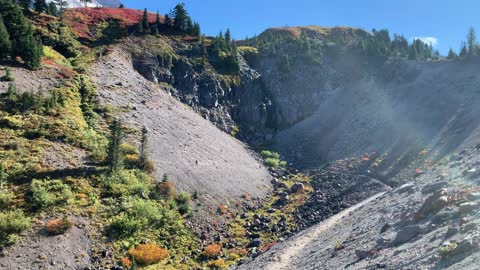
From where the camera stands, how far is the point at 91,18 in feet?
334

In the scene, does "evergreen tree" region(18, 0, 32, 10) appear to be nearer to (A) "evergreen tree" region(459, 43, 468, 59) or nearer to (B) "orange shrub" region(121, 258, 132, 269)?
(B) "orange shrub" region(121, 258, 132, 269)

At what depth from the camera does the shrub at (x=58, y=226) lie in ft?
122

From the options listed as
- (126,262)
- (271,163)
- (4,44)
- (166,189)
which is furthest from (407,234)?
(4,44)

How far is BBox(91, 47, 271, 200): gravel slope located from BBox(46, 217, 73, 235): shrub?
1660 centimetres

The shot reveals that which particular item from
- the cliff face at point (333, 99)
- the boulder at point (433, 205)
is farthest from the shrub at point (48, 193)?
the cliff face at point (333, 99)

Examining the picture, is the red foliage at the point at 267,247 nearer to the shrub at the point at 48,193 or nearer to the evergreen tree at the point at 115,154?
the evergreen tree at the point at 115,154

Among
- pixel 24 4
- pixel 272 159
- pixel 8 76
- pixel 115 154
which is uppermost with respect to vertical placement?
pixel 24 4

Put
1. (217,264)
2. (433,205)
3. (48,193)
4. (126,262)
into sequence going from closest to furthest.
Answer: (433,205), (126,262), (48,193), (217,264)

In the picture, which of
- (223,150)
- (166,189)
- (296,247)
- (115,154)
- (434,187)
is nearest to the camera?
(434,187)

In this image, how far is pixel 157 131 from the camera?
64562 mm

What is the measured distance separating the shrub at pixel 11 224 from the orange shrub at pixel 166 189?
16496 mm

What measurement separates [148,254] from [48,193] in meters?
12.7

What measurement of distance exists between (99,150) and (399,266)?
134 ft

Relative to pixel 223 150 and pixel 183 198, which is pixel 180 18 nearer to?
pixel 223 150
